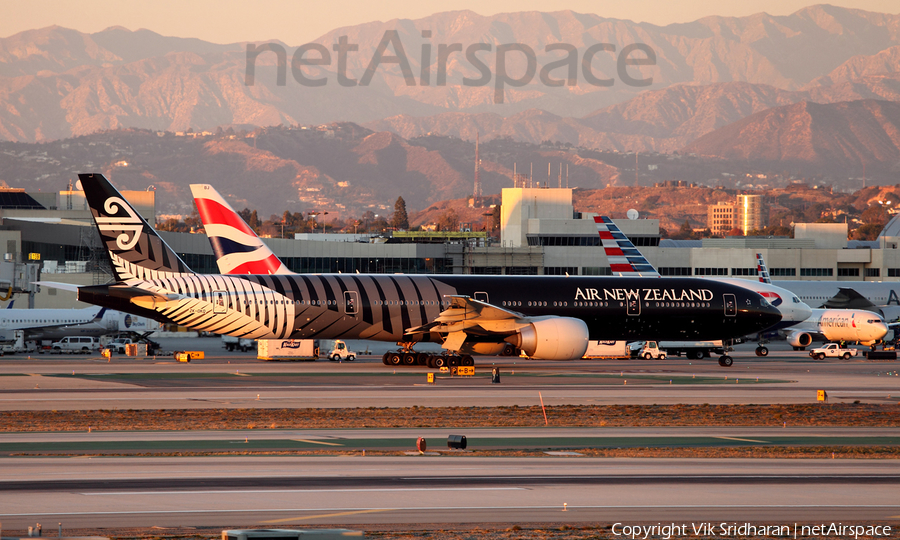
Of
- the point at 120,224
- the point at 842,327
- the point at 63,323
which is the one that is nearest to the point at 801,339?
the point at 842,327

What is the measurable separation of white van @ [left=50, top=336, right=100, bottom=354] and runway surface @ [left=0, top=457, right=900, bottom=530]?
50.3m

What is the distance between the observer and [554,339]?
137 ft

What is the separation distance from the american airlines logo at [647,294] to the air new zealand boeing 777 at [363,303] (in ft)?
0.23

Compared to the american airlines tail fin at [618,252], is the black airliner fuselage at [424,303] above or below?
below

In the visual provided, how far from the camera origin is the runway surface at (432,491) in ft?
48.6

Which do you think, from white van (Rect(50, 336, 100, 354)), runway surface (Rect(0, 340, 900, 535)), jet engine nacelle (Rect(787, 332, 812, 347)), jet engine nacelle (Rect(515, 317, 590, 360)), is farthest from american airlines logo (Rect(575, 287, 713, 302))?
white van (Rect(50, 336, 100, 354))

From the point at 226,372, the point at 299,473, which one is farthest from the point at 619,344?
the point at 299,473

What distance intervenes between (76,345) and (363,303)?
3290 centimetres

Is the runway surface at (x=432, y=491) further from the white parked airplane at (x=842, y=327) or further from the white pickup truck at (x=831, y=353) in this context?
the white parked airplane at (x=842, y=327)

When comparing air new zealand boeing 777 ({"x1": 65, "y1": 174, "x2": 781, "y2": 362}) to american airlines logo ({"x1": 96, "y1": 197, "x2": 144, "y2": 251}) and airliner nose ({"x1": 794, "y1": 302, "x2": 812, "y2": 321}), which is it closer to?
american airlines logo ({"x1": 96, "y1": 197, "x2": 144, "y2": 251})

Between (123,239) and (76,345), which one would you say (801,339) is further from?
(76,345)

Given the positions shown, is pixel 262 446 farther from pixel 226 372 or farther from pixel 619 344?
pixel 619 344

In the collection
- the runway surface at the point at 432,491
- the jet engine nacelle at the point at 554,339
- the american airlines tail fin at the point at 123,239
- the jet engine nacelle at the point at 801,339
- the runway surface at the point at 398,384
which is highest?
the american airlines tail fin at the point at 123,239

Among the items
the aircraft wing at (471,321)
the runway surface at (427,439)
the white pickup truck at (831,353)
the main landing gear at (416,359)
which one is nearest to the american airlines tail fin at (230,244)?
the main landing gear at (416,359)
